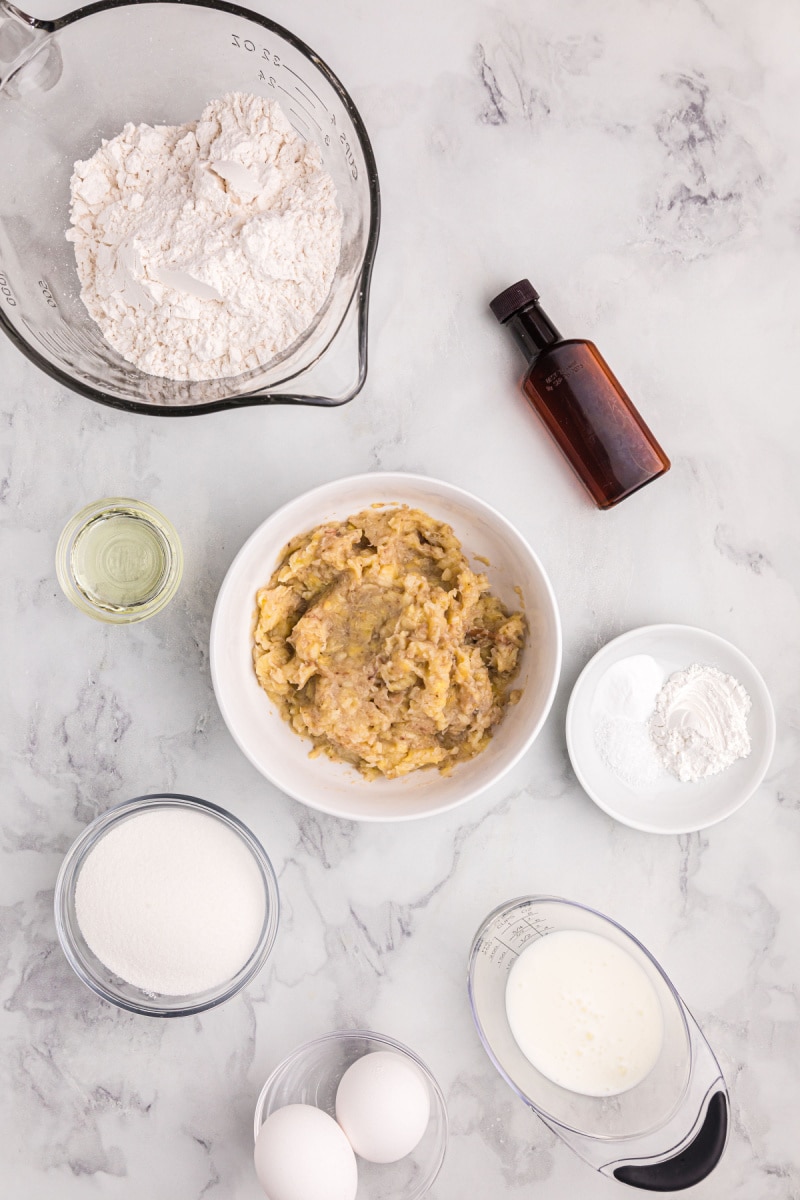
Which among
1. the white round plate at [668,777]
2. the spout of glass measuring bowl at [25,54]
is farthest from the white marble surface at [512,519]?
the spout of glass measuring bowl at [25,54]

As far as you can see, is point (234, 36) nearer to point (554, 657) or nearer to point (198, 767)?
point (554, 657)

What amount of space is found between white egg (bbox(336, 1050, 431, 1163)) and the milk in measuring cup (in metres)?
0.26

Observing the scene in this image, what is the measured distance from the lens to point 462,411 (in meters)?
2.02

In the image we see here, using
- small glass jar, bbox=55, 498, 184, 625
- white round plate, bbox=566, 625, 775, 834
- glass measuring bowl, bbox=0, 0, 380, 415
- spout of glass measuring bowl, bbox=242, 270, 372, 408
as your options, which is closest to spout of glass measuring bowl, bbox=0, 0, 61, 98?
glass measuring bowl, bbox=0, 0, 380, 415

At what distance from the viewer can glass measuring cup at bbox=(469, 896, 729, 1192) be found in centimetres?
182

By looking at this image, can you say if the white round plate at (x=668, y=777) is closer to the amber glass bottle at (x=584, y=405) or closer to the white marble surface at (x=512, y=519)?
the white marble surface at (x=512, y=519)

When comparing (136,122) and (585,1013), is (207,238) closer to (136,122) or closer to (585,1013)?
(136,122)

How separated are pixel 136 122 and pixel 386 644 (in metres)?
1.19

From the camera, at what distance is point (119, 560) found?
1952 millimetres

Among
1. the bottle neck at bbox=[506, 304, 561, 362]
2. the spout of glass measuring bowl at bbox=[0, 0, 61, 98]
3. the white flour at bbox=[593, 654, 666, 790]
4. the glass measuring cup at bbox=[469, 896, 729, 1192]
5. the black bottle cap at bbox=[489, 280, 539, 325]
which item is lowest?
the glass measuring cup at bbox=[469, 896, 729, 1192]

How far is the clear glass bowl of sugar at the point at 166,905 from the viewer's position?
183cm

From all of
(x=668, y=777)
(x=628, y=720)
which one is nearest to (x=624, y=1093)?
(x=668, y=777)

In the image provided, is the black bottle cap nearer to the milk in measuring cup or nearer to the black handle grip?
the milk in measuring cup

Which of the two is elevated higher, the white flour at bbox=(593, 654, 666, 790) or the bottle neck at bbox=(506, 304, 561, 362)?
the bottle neck at bbox=(506, 304, 561, 362)
